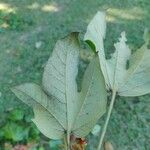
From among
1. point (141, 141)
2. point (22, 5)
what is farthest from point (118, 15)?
point (141, 141)

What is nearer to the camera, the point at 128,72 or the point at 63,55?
the point at 63,55

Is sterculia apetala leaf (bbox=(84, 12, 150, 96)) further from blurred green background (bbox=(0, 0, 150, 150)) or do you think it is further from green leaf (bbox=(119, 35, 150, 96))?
blurred green background (bbox=(0, 0, 150, 150))

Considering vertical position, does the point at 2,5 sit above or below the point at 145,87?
below

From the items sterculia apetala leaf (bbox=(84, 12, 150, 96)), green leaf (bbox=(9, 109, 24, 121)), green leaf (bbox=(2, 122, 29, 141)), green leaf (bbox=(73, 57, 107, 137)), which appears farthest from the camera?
green leaf (bbox=(9, 109, 24, 121))

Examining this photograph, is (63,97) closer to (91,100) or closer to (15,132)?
(91,100)

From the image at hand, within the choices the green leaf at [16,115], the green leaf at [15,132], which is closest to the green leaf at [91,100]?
the green leaf at [15,132]

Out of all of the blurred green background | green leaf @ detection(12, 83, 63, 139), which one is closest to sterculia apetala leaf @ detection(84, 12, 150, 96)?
green leaf @ detection(12, 83, 63, 139)

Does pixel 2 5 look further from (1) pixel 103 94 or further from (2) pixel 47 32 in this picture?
(1) pixel 103 94

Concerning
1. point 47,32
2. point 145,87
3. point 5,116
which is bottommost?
point 5,116
